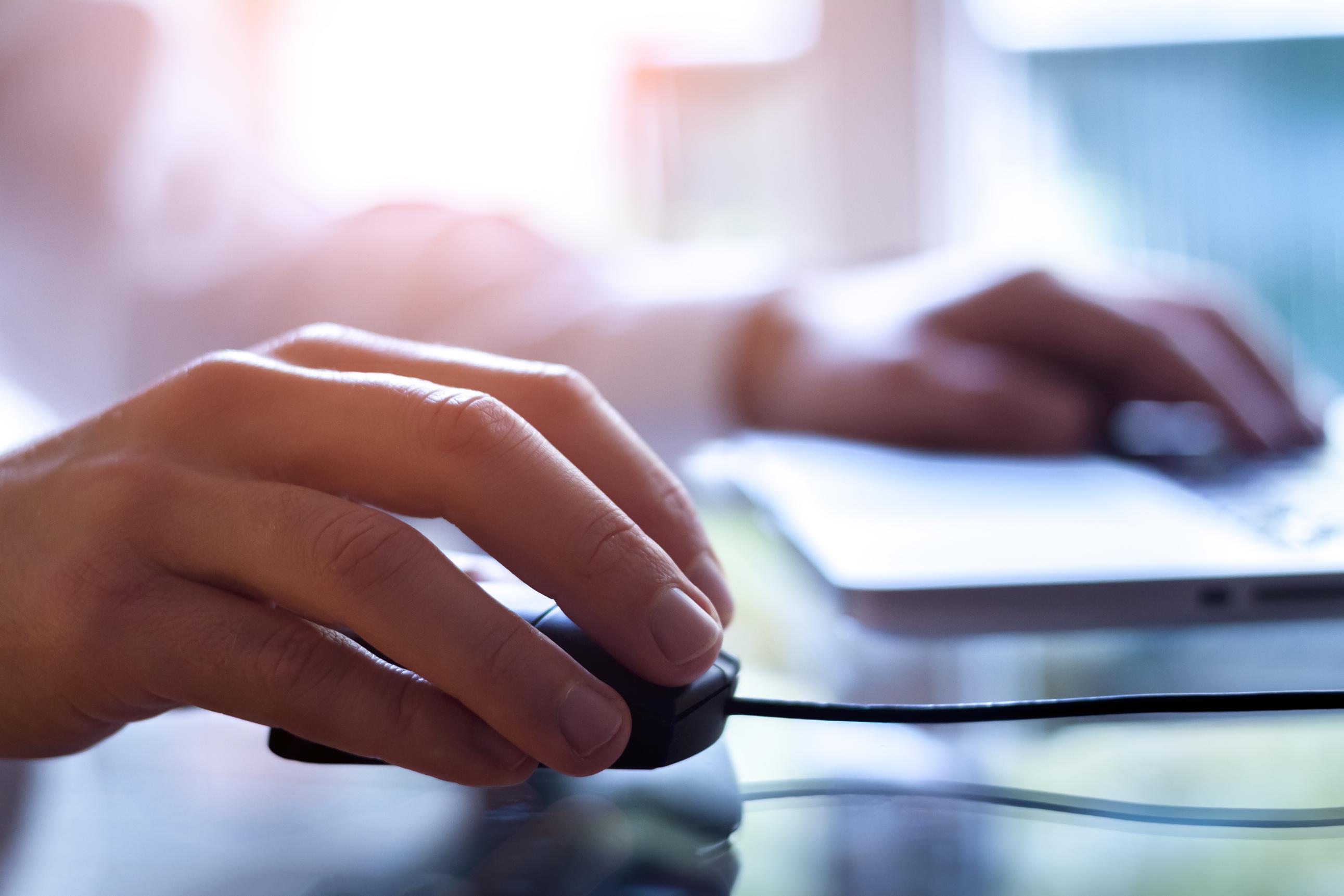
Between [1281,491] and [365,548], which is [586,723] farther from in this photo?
[1281,491]

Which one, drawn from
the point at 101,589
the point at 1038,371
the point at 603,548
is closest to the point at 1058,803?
the point at 603,548

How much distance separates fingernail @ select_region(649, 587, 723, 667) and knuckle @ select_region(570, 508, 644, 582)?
0.01 metres

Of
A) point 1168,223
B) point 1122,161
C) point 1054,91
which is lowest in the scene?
point 1168,223

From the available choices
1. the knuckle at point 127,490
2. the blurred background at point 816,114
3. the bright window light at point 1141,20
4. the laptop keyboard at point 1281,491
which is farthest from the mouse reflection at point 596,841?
the bright window light at point 1141,20

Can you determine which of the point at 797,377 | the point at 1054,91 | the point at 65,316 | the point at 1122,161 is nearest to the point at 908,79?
the point at 1054,91

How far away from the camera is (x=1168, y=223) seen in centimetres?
174

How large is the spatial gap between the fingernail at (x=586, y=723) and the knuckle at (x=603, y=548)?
33mm

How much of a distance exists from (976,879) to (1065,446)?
444mm

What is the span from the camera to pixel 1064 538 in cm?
41

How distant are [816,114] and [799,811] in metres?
1.43

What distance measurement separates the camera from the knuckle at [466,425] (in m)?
0.27

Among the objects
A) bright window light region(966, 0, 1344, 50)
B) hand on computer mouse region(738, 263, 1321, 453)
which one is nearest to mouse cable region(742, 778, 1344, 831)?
hand on computer mouse region(738, 263, 1321, 453)

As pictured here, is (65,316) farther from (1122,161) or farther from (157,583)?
(1122,161)

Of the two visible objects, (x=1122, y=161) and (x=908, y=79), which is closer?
(x=908, y=79)
